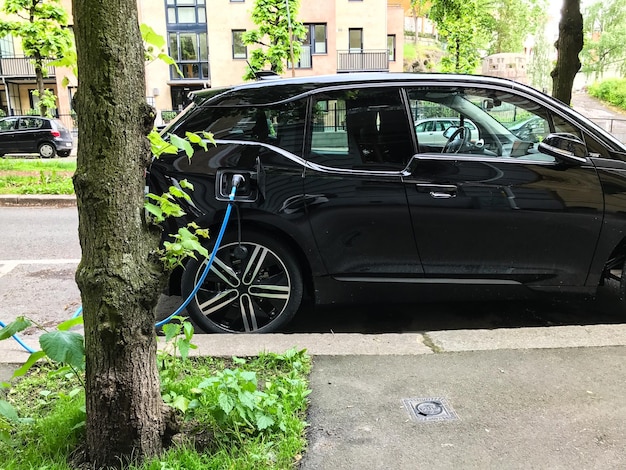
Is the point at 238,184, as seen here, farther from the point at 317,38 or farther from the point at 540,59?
the point at 540,59

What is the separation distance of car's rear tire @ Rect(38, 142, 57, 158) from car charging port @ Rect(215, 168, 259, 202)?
19.5 m

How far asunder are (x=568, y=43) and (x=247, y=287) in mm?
7419

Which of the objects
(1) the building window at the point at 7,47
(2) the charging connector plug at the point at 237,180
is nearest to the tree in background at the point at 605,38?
(1) the building window at the point at 7,47

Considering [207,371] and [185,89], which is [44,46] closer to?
[207,371]

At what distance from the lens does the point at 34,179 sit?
12383 millimetres

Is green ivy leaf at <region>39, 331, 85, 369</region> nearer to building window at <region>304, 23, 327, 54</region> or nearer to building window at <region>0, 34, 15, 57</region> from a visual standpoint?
building window at <region>304, 23, 327, 54</region>

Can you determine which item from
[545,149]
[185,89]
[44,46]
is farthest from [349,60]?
[545,149]

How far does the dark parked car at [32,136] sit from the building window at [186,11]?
16.6 m

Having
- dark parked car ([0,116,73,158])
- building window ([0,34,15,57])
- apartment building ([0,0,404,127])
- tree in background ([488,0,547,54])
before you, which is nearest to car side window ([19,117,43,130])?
dark parked car ([0,116,73,158])

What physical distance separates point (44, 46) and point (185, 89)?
20.7 m

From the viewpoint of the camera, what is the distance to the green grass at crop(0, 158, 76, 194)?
1106 centimetres

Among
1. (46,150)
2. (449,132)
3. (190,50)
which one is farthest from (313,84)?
(190,50)

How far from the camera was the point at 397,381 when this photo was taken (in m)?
3.13

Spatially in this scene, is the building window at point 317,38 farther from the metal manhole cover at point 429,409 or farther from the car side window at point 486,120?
the metal manhole cover at point 429,409
